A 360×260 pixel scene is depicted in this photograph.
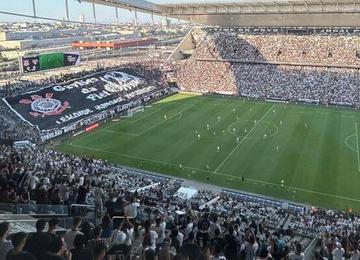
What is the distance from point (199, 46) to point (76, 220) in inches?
2552

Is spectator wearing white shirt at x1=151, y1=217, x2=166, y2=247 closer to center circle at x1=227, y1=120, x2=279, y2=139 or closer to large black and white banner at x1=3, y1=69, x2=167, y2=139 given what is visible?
center circle at x1=227, y1=120, x2=279, y2=139

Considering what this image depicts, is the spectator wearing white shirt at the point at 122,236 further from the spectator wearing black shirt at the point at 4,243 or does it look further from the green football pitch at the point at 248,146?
the green football pitch at the point at 248,146

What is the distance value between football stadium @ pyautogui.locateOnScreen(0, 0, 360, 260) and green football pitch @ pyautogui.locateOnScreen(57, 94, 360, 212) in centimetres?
16

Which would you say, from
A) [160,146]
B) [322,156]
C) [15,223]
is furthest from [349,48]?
[15,223]

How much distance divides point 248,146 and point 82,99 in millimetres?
21148

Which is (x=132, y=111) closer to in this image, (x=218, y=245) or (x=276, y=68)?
(x=276, y=68)

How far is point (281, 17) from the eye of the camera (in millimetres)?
67125

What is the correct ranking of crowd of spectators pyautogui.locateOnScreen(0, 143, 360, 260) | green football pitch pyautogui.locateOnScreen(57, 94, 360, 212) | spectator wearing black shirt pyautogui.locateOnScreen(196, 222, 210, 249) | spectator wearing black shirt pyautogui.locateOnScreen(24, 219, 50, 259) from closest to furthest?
1. spectator wearing black shirt pyautogui.locateOnScreen(24, 219, 50, 259)
2. crowd of spectators pyautogui.locateOnScreen(0, 143, 360, 260)
3. spectator wearing black shirt pyautogui.locateOnScreen(196, 222, 210, 249)
4. green football pitch pyautogui.locateOnScreen(57, 94, 360, 212)

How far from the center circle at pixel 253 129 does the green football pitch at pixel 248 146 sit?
0.09 metres

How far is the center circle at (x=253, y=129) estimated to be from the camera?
4031 centimetres

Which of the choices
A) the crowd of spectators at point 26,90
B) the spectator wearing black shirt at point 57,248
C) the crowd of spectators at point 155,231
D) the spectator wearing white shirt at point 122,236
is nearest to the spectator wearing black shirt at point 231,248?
the crowd of spectators at point 155,231

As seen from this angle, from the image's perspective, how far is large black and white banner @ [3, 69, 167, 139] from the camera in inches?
1695

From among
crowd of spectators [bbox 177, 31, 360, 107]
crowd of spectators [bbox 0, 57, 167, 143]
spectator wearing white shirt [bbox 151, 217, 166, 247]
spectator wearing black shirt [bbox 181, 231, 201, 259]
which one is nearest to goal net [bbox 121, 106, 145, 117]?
crowd of spectators [bbox 0, 57, 167, 143]

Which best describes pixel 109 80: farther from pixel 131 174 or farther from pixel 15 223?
pixel 15 223
